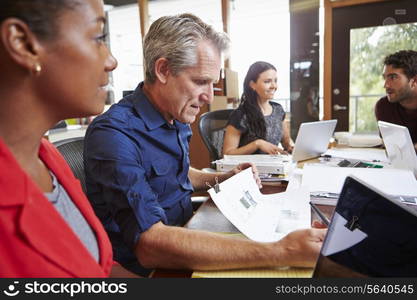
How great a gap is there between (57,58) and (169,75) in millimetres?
635

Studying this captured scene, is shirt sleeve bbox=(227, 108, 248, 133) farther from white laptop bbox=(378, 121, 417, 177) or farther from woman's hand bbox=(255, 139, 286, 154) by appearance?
white laptop bbox=(378, 121, 417, 177)

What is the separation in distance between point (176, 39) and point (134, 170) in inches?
18.8

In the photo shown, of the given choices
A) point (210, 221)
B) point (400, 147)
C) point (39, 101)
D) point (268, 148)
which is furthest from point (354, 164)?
point (39, 101)

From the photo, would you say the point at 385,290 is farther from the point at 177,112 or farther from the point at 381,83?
the point at 381,83

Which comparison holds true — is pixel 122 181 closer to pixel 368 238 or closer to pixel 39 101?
pixel 39 101

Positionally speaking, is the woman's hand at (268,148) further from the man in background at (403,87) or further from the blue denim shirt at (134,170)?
the man in background at (403,87)

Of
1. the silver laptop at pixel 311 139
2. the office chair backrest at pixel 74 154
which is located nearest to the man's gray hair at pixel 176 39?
the office chair backrest at pixel 74 154

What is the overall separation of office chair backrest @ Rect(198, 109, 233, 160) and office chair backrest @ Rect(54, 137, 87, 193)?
984 mm

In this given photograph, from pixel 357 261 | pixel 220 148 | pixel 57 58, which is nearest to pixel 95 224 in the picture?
pixel 57 58

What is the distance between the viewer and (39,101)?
21.9 inches

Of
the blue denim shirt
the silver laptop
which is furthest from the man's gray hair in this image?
the silver laptop

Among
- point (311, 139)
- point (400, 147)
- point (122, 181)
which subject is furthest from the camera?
point (311, 139)

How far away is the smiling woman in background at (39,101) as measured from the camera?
19.4 inches

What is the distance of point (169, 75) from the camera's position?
1150 mm
